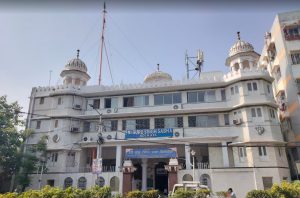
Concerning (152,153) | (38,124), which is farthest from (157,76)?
(38,124)

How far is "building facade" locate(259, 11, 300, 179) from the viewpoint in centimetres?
2666

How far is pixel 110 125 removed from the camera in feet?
98.2

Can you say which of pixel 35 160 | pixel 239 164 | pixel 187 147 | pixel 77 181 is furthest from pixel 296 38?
pixel 35 160

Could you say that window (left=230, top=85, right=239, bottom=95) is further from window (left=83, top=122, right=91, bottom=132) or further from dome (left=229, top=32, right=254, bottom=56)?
window (left=83, top=122, right=91, bottom=132)

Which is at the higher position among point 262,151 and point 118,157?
point 262,151

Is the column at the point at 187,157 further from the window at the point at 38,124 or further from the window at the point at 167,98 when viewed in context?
the window at the point at 38,124

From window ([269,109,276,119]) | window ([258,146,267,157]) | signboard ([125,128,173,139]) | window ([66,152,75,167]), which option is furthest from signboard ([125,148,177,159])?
window ([269,109,276,119])

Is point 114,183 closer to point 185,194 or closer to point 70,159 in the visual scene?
point 70,159

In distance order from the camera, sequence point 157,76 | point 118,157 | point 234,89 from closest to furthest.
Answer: point 234,89, point 118,157, point 157,76

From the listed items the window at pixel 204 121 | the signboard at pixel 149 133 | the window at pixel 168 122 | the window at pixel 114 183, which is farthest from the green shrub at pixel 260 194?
the window at pixel 114 183

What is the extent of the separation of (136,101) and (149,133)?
473cm

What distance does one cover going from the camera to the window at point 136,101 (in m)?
30.1

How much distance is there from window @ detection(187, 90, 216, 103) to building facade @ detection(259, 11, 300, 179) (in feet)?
26.2

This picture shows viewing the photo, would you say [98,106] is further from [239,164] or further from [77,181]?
[239,164]
